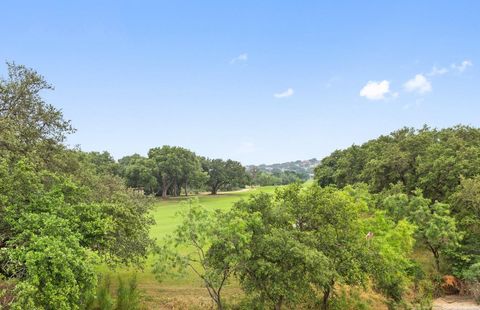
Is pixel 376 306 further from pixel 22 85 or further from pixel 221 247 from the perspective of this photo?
pixel 22 85

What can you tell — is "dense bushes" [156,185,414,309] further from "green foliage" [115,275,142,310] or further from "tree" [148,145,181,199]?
"tree" [148,145,181,199]

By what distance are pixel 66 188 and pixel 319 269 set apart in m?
11.5

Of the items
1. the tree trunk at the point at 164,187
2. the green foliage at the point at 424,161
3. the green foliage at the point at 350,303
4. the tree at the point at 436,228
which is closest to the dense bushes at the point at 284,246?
the green foliage at the point at 350,303

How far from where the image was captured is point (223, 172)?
360ft

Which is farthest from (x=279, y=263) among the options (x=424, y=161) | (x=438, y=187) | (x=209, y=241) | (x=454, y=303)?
(x=424, y=161)

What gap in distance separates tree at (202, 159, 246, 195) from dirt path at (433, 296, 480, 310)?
268ft

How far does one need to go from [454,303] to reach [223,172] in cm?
8345

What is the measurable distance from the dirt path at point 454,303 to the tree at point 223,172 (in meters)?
81.8

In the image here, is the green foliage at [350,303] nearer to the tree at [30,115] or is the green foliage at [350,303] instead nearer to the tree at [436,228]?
the tree at [436,228]

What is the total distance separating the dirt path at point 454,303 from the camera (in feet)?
90.8

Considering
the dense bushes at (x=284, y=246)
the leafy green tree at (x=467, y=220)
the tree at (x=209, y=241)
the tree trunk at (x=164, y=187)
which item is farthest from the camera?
the tree trunk at (x=164, y=187)

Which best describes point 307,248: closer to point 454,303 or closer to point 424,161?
point 454,303

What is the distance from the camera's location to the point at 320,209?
2058cm

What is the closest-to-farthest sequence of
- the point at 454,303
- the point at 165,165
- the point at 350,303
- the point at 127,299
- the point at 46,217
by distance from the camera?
the point at 46,217 < the point at 127,299 < the point at 350,303 < the point at 454,303 < the point at 165,165
